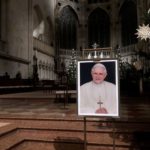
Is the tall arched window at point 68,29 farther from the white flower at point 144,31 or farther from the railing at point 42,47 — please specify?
the white flower at point 144,31

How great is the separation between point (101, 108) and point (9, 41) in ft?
47.6

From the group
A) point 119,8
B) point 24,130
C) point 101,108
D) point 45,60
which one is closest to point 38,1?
point 45,60

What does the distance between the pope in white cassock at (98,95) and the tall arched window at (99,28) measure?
24313 millimetres

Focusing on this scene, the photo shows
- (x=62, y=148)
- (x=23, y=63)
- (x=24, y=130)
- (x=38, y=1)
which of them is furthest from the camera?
(x=38, y=1)

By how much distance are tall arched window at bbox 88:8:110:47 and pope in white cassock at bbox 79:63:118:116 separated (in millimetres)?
24313

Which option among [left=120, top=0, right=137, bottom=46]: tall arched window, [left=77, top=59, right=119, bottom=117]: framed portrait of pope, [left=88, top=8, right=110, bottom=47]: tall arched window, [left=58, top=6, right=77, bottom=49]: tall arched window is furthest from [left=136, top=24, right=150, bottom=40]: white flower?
[left=58, top=6, right=77, bottom=49]: tall arched window

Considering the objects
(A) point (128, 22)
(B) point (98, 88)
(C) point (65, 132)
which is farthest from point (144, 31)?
(A) point (128, 22)

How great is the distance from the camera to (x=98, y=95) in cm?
329

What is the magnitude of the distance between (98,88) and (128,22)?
76.9ft

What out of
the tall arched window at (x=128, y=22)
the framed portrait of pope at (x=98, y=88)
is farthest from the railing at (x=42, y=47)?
the framed portrait of pope at (x=98, y=88)

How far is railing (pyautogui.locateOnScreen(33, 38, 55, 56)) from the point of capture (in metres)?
21.1

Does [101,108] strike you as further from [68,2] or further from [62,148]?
[68,2]

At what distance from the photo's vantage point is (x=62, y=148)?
13.8 feet

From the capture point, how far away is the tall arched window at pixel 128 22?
24.8 m
